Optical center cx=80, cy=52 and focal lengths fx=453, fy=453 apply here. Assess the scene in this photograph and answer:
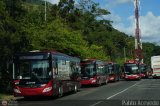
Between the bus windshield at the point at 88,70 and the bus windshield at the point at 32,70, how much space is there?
60.1ft

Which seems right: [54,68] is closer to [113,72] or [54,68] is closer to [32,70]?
[32,70]

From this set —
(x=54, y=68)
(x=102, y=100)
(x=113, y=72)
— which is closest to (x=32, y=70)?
(x=54, y=68)

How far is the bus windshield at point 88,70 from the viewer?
4453 centimetres

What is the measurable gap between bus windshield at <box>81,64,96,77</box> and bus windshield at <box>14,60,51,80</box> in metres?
18.3

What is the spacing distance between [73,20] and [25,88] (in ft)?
169

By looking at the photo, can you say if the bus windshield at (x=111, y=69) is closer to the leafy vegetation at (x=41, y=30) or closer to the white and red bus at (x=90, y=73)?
the leafy vegetation at (x=41, y=30)

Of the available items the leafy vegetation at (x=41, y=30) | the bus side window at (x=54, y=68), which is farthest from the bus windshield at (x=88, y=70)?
the bus side window at (x=54, y=68)

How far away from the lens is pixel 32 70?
85.9 feet

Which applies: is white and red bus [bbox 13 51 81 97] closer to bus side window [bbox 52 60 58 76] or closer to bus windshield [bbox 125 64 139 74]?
bus side window [bbox 52 60 58 76]

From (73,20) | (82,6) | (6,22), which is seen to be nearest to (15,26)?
(6,22)

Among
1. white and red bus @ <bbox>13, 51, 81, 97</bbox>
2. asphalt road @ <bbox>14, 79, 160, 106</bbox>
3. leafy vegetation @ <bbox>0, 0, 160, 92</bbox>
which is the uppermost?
leafy vegetation @ <bbox>0, 0, 160, 92</bbox>

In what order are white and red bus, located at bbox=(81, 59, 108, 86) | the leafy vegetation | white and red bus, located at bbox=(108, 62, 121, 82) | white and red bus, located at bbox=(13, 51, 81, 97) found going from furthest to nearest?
white and red bus, located at bbox=(108, 62, 121, 82) < white and red bus, located at bbox=(81, 59, 108, 86) < the leafy vegetation < white and red bus, located at bbox=(13, 51, 81, 97)

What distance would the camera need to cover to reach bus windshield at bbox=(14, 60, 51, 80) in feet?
85.7

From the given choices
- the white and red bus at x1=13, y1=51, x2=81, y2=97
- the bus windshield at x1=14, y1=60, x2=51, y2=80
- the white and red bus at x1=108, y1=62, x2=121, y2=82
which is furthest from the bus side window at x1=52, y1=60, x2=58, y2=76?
the white and red bus at x1=108, y1=62, x2=121, y2=82
